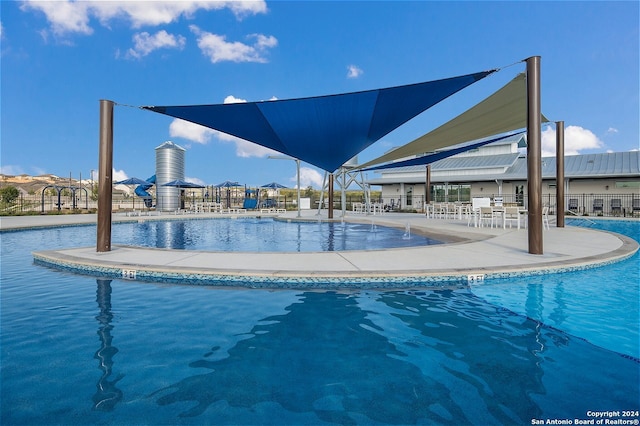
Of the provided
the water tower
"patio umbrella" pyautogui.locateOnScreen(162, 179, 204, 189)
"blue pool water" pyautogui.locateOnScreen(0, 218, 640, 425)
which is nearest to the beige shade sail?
"blue pool water" pyautogui.locateOnScreen(0, 218, 640, 425)

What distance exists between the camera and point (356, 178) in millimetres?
20094

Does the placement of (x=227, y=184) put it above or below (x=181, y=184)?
above

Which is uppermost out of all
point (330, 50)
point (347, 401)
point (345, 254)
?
point (330, 50)

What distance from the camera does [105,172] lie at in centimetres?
682

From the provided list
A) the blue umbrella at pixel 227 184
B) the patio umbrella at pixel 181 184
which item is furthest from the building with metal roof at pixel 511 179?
the patio umbrella at pixel 181 184

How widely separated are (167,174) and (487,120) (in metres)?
24.7

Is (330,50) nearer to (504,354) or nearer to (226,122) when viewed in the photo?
(226,122)

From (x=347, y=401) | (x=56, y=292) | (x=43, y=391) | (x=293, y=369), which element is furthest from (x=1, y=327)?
(x=347, y=401)

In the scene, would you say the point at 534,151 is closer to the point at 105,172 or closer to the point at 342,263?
the point at 342,263

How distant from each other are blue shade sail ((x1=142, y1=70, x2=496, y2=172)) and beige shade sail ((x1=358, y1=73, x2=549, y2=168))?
90.6 inches

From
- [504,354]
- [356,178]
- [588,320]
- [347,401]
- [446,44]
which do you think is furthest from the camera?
[356,178]

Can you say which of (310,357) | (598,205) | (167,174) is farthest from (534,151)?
(167,174)

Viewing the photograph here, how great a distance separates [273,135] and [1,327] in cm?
670

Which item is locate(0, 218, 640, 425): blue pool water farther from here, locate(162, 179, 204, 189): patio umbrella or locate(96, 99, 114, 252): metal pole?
locate(162, 179, 204, 189): patio umbrella
